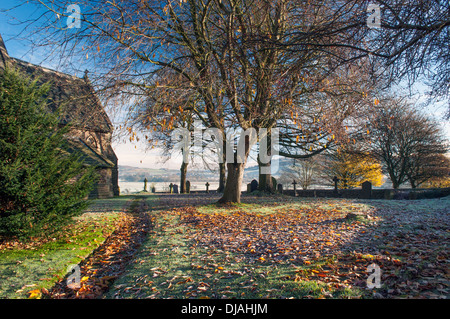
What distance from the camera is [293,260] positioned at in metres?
5.14

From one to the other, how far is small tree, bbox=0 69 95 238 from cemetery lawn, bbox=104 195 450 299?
2.69 metres

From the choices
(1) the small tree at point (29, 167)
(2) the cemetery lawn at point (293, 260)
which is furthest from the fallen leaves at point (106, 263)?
(1) the small tree at point (29, 167)

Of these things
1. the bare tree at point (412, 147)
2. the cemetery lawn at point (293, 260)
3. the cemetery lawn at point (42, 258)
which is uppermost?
the bare tree at point (412, 147)

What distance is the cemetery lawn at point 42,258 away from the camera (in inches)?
183

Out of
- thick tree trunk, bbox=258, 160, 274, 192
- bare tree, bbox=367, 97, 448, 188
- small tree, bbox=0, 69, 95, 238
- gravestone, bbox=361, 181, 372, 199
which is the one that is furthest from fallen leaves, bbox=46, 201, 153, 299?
bare tree, bbox=367, 97, 448, 188

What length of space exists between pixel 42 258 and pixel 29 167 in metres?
2.37

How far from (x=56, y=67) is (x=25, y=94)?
2.14 meters

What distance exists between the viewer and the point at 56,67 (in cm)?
859

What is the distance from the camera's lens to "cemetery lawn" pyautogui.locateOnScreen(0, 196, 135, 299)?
183 inches

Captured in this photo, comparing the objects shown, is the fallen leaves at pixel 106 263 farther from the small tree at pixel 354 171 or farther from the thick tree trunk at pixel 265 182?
the small tree at pixel 354 171

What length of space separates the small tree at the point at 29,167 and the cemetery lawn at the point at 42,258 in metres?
0.41

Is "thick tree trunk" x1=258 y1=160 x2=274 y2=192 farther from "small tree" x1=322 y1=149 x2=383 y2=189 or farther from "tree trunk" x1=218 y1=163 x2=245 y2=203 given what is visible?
"small tree" x1=322 y1=149 x2=383 y2=189

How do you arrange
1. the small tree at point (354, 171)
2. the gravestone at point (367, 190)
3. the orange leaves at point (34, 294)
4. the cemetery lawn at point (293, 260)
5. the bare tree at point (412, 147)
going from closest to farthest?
the cemetery lawn at point (293, 260), the orange leaves at point (34, 294), the gravestone at point (367, 190), the bare tree at point (412, 147), the small tree at point (354, 171)

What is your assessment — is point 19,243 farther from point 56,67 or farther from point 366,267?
point 366,267
